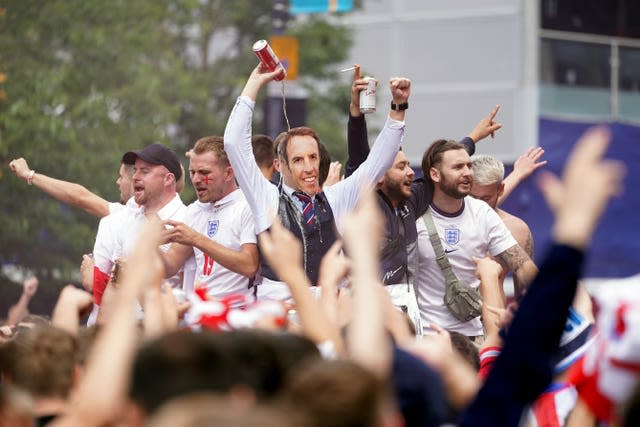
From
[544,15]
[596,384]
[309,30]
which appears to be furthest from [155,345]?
[544,15]

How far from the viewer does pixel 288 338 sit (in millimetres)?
3955

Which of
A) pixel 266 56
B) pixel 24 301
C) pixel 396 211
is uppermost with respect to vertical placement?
pixel 266 56

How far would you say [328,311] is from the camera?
5.10 m

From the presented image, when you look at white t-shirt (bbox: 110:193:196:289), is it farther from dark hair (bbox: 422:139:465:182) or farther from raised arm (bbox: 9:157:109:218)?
dark hair (bbox: 422:139:465:182)

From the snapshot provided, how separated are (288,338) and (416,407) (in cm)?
42

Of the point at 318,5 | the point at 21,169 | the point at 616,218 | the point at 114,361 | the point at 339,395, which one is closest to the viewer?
the point at 339,395

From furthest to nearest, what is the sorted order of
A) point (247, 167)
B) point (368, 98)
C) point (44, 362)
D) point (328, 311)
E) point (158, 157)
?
point (158, 157) → point (368, 98) → point (247, 167) → point (328, 311) → point (44, 362)

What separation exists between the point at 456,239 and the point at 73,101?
29.3ft

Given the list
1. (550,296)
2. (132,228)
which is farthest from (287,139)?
(550,296)

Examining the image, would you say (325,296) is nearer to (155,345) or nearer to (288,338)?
(288,338)

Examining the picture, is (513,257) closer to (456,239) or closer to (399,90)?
(456,239)

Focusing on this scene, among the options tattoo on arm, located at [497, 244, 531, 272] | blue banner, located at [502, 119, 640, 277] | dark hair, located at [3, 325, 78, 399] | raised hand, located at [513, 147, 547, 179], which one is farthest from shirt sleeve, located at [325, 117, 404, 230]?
blue banner, located at [502, 119, 640, 277]

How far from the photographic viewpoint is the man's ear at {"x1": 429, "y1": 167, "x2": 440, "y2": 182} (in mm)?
8586

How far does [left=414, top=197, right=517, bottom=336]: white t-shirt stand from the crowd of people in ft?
0.04
